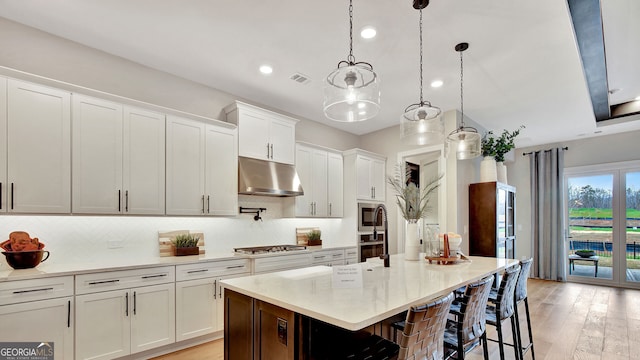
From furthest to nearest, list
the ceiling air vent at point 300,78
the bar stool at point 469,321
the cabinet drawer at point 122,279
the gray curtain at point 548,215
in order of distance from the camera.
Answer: the gray curtain at point 548,215
the ceiling air vent at point 300,78
the cabinet drawer at point 122,279
the bar stool at point 469,321

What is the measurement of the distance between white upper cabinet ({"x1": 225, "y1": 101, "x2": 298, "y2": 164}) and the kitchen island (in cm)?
217

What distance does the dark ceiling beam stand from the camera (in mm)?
2619

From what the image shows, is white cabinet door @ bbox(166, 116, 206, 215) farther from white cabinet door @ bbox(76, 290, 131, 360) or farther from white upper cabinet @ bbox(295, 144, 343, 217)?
white upper cabinet @ bbox(295, 144, 343, 217)

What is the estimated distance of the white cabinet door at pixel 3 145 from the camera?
2469mm

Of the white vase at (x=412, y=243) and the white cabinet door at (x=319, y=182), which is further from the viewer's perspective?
the white cabinet door at (x=319, y=182)

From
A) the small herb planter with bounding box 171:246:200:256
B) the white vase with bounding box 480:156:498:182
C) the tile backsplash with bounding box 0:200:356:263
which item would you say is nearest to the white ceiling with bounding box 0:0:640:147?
the white vase with bounding box 480:156:498:182

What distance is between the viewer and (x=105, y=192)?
298 cm

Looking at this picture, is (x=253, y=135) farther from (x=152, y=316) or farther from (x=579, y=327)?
(x=579, y=327)

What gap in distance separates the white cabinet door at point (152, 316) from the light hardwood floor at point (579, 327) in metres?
0.25

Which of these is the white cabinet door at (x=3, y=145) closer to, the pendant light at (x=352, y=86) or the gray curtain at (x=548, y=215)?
the pendant light at (x=352, y=86)

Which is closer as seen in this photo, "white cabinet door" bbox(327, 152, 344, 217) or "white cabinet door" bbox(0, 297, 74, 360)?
"white cabinet door" bbox(0, 297, 74, 360)

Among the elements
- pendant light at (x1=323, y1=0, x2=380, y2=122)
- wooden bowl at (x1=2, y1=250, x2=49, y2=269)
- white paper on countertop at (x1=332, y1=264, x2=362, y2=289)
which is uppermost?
pendant light at (x1=323, y1=0, x2=380, y2=122)

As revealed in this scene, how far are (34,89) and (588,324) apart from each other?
658 centimetres

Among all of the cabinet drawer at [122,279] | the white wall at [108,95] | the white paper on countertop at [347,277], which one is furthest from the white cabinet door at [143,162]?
the white paper on countertop at [347,277]
